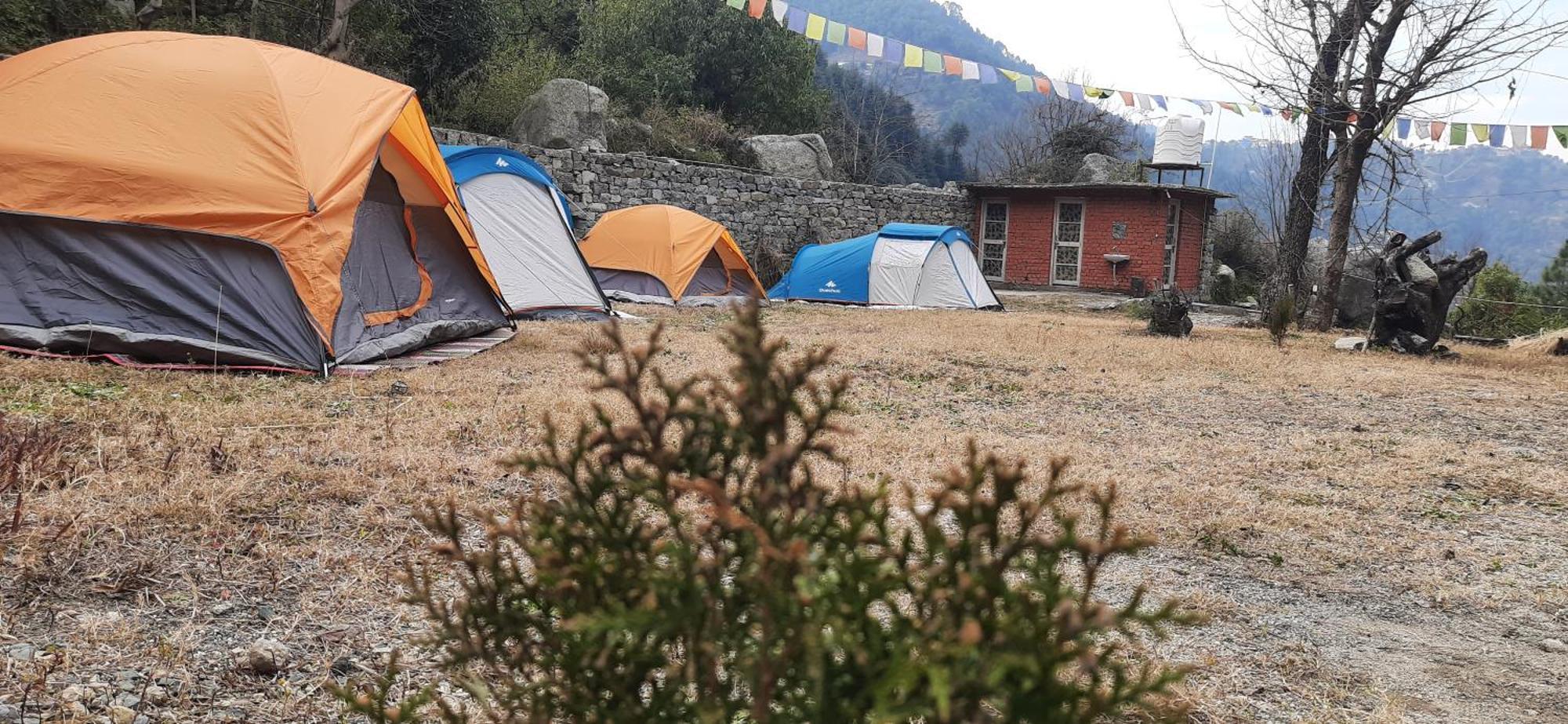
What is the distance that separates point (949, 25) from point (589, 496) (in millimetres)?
113143

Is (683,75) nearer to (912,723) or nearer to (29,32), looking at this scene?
(29,32)

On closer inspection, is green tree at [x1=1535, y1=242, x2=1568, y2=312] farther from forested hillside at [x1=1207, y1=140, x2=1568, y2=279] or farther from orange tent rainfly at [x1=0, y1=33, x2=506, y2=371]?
forested hillside at [x1=1207, y1=140, x2=1568, y2=279]

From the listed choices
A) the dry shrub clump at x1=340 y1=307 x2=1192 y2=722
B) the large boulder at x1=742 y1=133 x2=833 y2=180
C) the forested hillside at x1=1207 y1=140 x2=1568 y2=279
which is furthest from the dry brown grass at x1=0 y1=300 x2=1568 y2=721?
the forested hillside at x1=1207 y1=140 x2=1568 y2=279

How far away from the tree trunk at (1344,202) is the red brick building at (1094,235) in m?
8.90

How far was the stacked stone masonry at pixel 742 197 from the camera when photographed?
15094mm

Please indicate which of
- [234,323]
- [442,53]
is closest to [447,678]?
[234,323]

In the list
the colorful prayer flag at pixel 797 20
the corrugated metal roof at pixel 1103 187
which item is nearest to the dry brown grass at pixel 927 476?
the colorful prayer flag at pixel 797 20

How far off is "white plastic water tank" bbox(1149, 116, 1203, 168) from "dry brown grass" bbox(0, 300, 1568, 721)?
642 inches

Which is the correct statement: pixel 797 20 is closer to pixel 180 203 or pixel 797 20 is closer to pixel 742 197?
pixel 742 197

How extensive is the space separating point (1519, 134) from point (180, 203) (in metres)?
15.8

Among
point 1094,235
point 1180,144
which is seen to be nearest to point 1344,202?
point 1094,235

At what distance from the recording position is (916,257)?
14.6 meters

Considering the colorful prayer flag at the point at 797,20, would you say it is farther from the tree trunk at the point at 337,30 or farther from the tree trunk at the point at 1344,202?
the tree trunk at the point at 1344,202

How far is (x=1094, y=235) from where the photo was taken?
2172 centimetres
